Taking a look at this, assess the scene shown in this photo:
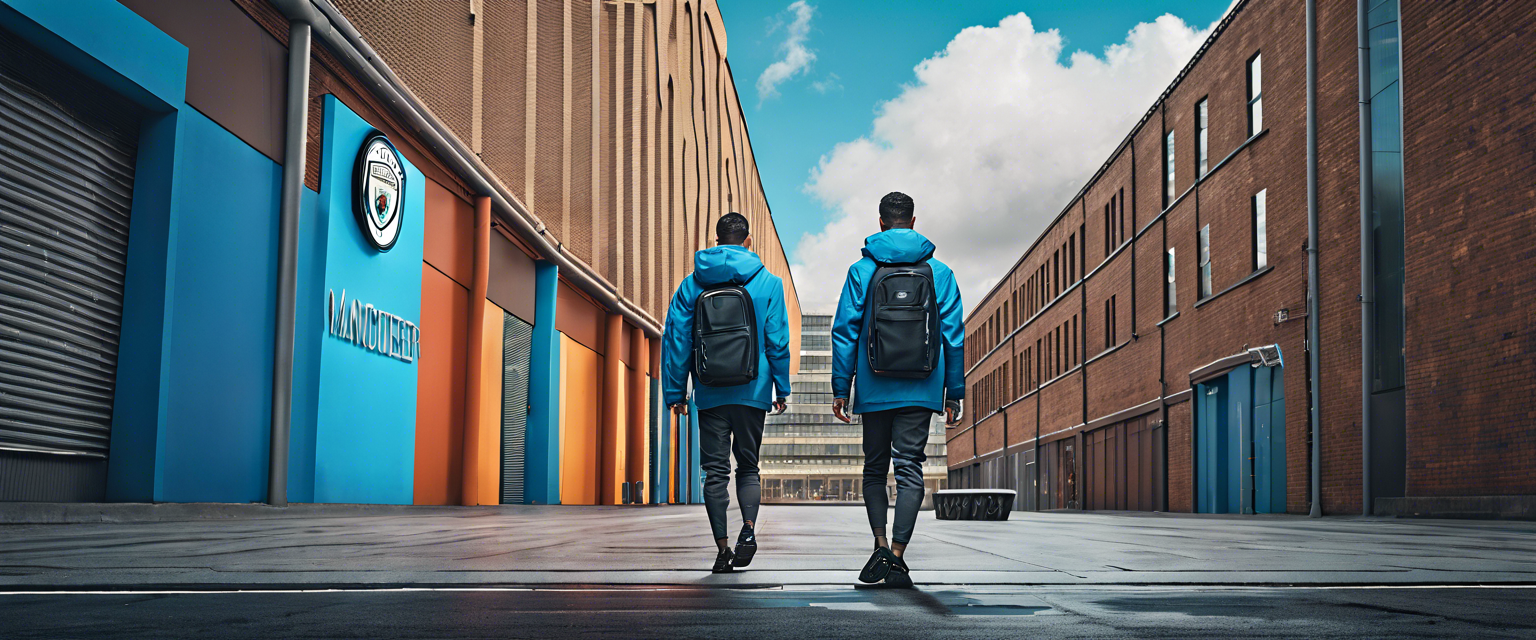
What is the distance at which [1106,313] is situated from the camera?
123ft

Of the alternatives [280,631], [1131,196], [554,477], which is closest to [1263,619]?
[280,631]

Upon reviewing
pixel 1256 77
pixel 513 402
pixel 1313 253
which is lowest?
pixel 513 402

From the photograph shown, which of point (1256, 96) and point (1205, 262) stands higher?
point (1256, 96)

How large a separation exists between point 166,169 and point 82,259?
3.44 feet

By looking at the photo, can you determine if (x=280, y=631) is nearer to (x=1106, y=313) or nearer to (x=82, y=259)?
(x=82, y=259)

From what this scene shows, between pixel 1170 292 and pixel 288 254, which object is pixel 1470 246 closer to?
pixel 288 254

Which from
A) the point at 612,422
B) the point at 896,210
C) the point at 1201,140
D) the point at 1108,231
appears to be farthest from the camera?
the point at 1108,231

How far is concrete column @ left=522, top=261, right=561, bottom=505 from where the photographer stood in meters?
22.3

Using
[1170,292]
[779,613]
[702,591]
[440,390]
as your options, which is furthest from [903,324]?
[1170,292]

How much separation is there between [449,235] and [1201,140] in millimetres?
18581

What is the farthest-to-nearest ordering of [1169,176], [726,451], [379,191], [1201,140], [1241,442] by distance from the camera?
1. [1169,176]
2. [1201,140]
3. [1241,442]
4. [379,191]
5. [726,451]

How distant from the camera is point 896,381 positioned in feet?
16.2

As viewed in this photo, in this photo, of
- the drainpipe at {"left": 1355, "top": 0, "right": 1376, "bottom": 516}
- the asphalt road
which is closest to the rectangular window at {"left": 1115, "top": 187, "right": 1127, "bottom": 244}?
the drainpipe at {"left": 1355, "top": 0, "right": 1376, "bottom": 516}

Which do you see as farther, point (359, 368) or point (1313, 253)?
point (1313, 253)
